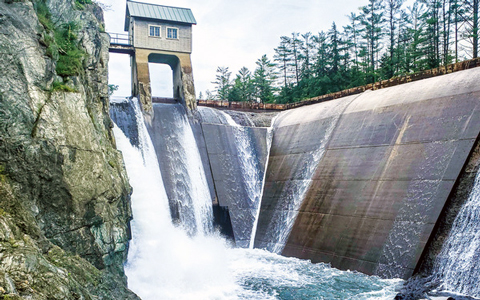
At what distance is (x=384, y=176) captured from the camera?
1221cm

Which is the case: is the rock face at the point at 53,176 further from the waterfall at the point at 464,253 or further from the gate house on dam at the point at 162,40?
the gate house on dam at the point at 162,40

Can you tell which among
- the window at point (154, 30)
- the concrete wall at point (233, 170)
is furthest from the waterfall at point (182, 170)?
the window at point (154, 30)

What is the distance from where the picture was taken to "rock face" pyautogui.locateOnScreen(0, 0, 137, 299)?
6070mm

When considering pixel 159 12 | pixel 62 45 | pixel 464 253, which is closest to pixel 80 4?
pixel 62 45

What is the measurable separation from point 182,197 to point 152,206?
5.53 feet

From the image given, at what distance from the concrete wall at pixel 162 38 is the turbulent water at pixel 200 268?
6.96 metres

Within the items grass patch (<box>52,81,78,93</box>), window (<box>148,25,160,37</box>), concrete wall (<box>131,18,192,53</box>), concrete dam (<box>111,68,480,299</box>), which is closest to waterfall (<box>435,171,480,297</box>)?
concrete dam (<box>111,68,480,299</box>)

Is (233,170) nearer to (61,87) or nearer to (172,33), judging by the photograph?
(172,33)

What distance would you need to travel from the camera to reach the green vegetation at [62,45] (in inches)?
351

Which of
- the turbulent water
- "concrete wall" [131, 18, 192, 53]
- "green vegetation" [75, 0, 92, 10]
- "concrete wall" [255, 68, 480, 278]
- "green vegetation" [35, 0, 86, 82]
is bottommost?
the turbulent water

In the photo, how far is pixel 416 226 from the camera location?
10.5 metres

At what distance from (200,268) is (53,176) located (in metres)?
5.13

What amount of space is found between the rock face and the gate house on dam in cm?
931

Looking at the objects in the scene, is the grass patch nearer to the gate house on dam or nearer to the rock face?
the rock face
